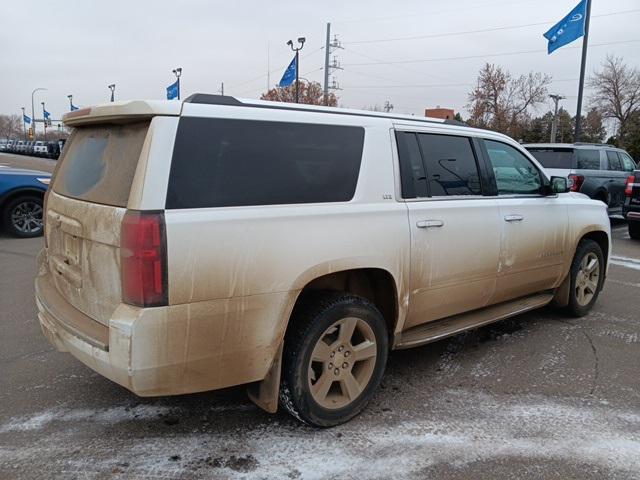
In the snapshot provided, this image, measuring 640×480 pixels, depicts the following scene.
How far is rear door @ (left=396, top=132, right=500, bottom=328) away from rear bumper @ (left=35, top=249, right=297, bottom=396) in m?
1.10

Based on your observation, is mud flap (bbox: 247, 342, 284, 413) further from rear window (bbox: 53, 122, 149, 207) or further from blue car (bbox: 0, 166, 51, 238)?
blue car (bbox: 0, 166, 51, 238)

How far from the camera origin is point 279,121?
2854 mm

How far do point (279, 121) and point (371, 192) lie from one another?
28.1 inches

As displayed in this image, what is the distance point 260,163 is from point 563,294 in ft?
12.2

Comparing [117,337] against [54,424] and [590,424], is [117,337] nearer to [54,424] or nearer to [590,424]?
[54,424]

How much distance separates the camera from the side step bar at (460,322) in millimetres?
3545

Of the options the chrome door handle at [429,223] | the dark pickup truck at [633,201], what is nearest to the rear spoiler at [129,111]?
the chrome door handle at [429,223]

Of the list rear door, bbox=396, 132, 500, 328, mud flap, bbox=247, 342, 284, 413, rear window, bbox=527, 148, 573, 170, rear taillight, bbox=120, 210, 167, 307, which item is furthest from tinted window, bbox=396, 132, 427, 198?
rear window, bbox=527, 148, 573, 170

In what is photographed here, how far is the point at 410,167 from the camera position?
343 centimetres

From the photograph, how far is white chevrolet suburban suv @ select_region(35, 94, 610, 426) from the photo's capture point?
2434 mm

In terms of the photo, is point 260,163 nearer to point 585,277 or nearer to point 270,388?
point 270,388

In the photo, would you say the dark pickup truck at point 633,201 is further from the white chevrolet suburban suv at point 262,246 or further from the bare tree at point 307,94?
the bare tree at point 307,94

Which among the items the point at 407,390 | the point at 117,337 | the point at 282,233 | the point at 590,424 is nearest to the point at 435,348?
the point at 407,390

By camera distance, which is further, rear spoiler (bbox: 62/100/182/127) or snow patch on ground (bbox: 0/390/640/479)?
snow patch on ground (bbox: 0/390/640/479)
